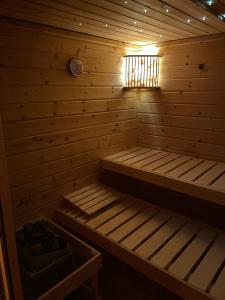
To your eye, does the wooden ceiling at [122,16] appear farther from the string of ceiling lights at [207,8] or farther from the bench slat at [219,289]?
the bench slat at [219,289]

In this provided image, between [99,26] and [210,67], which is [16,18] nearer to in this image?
[99,26]

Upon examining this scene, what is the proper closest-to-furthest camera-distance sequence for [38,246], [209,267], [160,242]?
[209,267] → [38,246] → [160,242]

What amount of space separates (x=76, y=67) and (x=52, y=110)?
17.0 inches

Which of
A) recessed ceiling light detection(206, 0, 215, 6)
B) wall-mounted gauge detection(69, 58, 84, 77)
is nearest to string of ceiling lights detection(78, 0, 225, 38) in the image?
recessed ceiling light detection(206, 0, 215, 6)

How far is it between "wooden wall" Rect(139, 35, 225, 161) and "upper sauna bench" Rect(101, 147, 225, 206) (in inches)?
6.5

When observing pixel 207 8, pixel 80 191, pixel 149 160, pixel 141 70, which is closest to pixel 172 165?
pixel 149 160

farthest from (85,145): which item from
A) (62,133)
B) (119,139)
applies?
(119,139)

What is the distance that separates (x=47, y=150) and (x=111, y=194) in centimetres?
76

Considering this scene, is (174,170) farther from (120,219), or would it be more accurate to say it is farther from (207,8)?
(207,8)

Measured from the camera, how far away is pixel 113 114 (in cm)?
257

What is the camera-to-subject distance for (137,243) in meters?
1.74

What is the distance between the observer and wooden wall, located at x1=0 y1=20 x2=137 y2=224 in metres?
1.74

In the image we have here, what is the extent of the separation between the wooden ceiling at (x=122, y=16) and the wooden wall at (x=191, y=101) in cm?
22

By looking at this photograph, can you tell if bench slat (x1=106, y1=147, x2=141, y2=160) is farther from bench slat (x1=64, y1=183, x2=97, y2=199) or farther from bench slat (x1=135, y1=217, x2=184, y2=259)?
bench slat (x1=135, y1=217, x2=184, y2=259)
